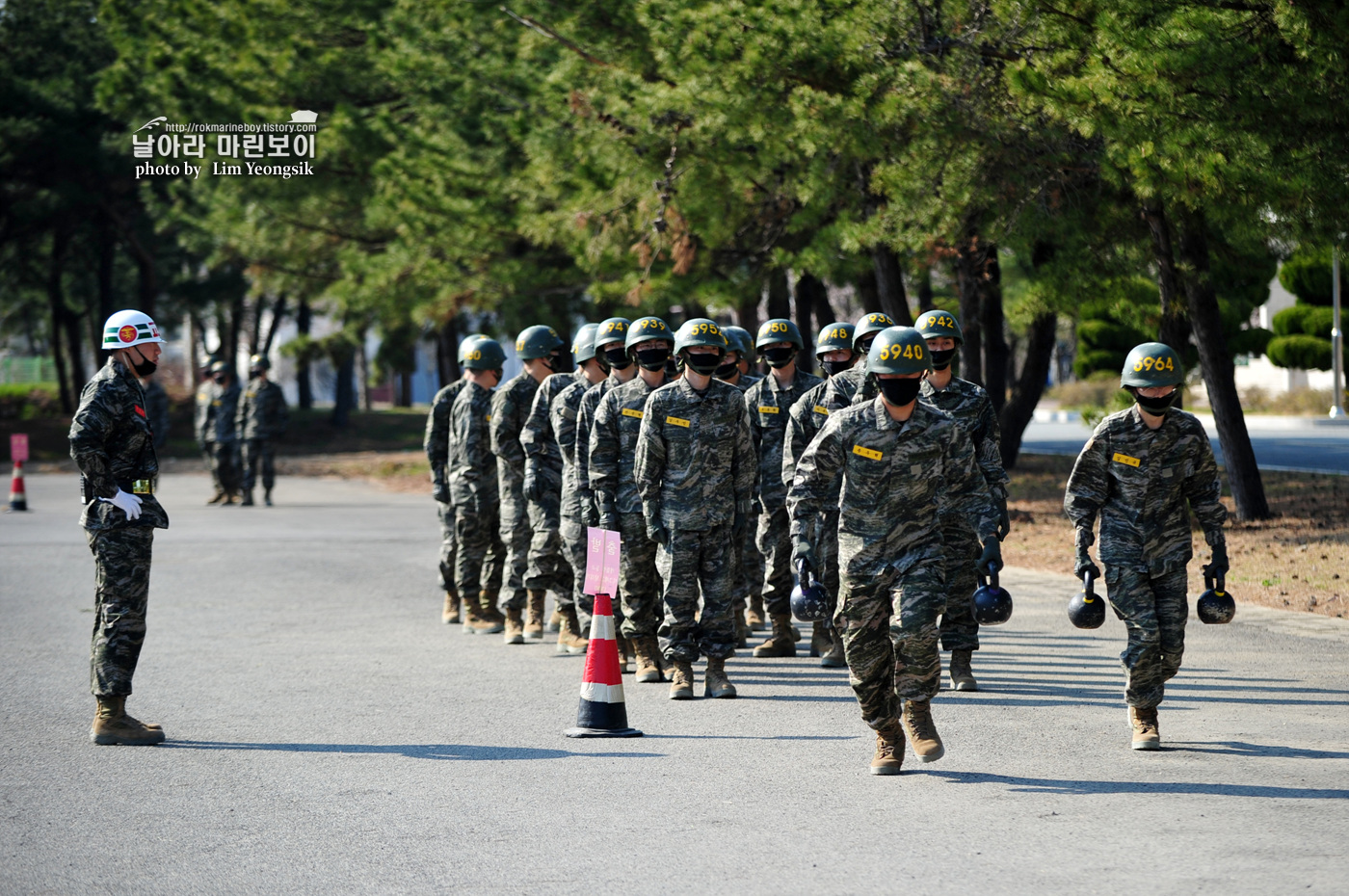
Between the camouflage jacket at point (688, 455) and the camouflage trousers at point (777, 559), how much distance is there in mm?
1440

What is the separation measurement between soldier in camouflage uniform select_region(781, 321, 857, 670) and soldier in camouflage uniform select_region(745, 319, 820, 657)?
0.27 meters

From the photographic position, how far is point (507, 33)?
25219mm

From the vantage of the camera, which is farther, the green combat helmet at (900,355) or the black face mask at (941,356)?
the black face mask at (941,356)

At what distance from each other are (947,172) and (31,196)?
3524 centimetres

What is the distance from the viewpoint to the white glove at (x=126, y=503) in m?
7.78

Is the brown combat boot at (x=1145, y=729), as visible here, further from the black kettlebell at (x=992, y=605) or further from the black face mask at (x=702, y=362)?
the black face mask at (x=702, y=362)

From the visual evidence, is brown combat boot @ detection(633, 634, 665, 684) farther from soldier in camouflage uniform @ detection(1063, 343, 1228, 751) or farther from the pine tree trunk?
the pine tree trunk

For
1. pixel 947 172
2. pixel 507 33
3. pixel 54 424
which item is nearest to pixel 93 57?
pixel 54 424

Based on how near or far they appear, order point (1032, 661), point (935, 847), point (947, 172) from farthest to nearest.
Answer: point (947, 172) < point (1032, 661) < point (935, 847)

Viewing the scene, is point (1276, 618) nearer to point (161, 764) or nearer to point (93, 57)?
point (161, 764)

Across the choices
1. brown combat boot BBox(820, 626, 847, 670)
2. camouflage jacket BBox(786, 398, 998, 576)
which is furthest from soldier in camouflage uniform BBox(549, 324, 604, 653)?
camouflage jacket BBox(786, 398, 998, 576)

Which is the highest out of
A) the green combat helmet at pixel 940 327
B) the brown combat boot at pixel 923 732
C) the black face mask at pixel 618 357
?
the green combat helmet at pixel 940 327

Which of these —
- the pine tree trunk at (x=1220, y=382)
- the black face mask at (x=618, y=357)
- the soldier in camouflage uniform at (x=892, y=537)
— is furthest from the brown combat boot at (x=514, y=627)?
the pine tree trunk at (x=1220, y=382)

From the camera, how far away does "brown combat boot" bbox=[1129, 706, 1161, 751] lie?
24.2ft
